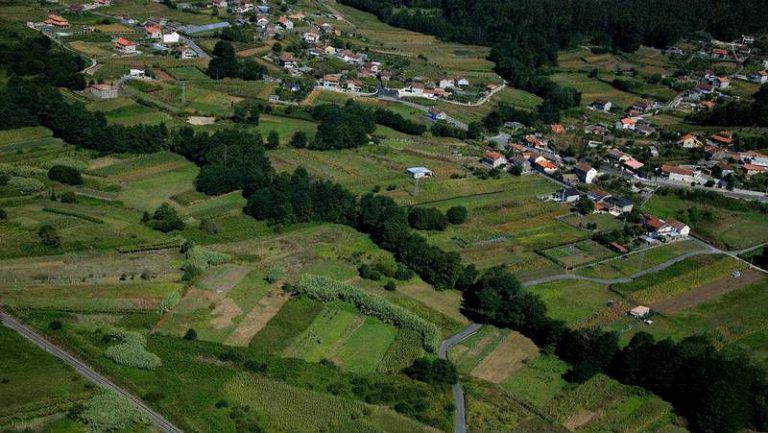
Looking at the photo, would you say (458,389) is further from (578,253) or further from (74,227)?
(74,227)

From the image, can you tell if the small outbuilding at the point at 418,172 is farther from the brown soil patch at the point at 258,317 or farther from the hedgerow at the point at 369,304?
the brown soil patch at the point at 258,317

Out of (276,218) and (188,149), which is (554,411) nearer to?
(276,218)

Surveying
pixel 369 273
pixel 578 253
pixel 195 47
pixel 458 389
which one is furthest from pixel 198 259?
pixel 195 47

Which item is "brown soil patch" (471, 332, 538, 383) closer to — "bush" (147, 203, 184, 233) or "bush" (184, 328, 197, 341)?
"bush" (184, 328, 197, 341)

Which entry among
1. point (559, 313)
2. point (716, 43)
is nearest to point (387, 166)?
point (559, 313)

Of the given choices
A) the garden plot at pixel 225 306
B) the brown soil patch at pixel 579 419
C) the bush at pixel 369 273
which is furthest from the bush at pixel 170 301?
the brown soil patch at pixel 579 419
